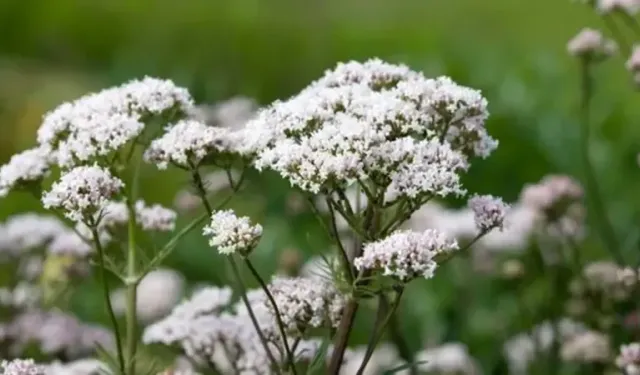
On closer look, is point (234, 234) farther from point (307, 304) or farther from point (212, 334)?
point (212, 334)

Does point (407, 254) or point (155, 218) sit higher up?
point (155, 218)

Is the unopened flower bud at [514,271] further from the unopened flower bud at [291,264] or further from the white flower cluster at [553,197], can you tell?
the unopened flower bud at [291,264]

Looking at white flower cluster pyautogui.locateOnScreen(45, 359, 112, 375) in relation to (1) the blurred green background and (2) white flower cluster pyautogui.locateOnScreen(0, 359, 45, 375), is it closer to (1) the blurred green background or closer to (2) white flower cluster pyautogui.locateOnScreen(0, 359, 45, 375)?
(2) white flower cluster pyautogui.locateOnScreen(0, 359, 45, 375)

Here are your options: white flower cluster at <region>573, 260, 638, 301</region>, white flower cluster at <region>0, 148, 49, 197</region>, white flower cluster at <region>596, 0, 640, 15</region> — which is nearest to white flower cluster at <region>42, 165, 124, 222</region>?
white flower cluster at <region>0, 148, 49, 197</region>

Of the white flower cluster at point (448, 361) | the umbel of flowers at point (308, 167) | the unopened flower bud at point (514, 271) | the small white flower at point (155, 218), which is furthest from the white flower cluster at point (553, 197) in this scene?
the small white flower at point (155, 218)

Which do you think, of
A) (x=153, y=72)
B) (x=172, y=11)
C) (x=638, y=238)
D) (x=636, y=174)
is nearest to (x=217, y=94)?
(x=153, y=72)

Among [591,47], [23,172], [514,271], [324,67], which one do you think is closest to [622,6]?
[591,47]

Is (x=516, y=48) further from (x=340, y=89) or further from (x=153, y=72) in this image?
(x=340, y=89)
